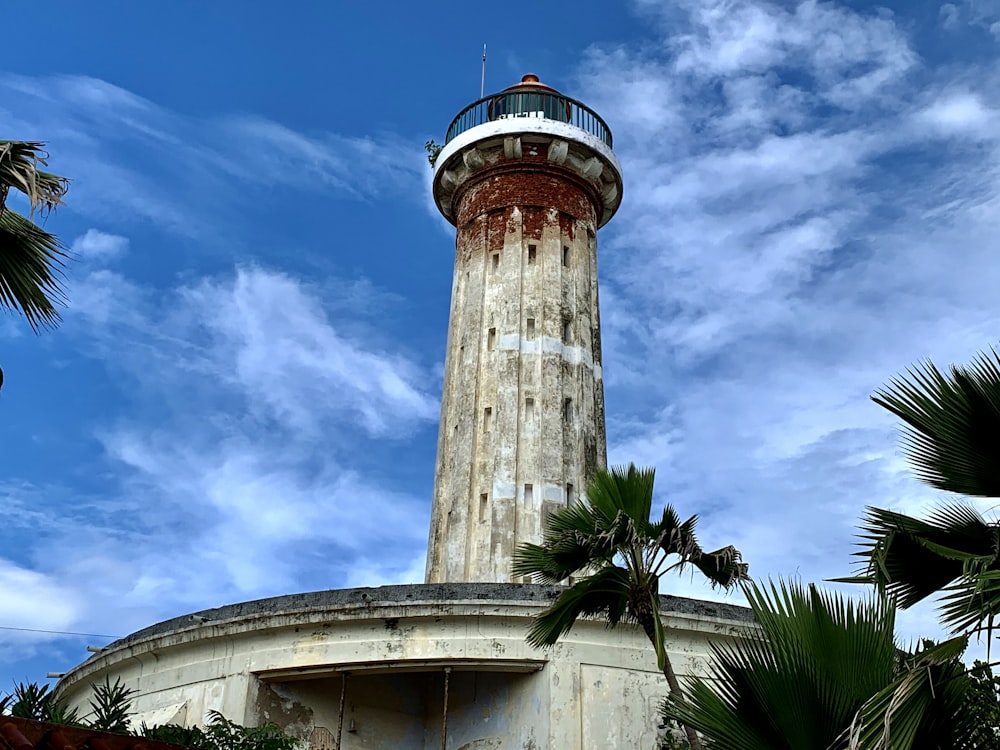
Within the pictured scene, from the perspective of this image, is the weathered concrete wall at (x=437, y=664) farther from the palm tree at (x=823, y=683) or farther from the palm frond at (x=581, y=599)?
the palm tree at (x=823, y=683)

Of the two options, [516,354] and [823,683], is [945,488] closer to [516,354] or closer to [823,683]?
[823,683]

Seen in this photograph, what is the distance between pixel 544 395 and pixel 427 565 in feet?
15.7

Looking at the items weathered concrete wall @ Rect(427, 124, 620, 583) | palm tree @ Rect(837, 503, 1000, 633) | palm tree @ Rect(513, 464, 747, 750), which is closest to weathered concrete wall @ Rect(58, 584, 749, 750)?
palm tree @ Rect(513, 464, 747, 750)

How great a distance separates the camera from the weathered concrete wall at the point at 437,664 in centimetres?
1778

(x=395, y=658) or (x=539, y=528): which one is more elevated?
(x=539, y=528)

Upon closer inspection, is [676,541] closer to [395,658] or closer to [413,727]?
[395,658]

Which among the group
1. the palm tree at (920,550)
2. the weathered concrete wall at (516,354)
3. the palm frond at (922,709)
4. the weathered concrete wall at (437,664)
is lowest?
the palm frond at (922,709)

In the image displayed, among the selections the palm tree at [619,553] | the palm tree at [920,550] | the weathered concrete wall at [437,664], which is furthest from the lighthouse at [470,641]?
the palm tree at [920,550]

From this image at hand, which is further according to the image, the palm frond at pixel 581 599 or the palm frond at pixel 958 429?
the palm frond at pixel 581 599

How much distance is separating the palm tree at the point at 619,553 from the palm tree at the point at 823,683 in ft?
16.0

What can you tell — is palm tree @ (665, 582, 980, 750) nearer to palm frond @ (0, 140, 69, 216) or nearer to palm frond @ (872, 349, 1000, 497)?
palm frond @ (872, 349, 1000, 497)

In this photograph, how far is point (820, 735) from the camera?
25.5 ft

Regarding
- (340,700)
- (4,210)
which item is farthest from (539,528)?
(4,210)

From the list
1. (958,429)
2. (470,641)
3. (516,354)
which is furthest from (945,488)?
(516,354)
